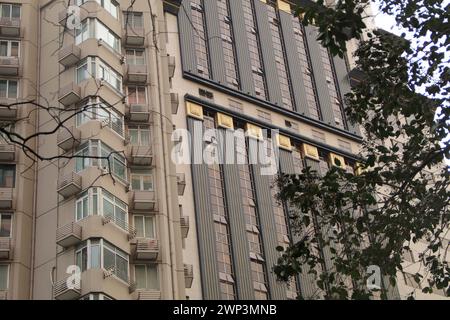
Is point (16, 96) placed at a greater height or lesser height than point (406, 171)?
greater

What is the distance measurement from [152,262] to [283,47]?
1061 inches

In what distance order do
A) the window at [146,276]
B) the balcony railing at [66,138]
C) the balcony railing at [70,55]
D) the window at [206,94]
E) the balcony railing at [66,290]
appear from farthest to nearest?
1. the window at [206,94]
2. the balcony railing at [70,55]
3. the balcony railing at [66,138]
4. the window at [146,276]
5. the balcony railing at [66,290]

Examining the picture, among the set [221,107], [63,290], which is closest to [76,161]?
[63,290]

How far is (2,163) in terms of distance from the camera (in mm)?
35031

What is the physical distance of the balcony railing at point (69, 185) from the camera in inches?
1288

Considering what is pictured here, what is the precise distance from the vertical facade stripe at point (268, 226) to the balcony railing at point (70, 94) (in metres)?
13.7

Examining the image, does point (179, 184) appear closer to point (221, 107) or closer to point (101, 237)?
point (101, 237)

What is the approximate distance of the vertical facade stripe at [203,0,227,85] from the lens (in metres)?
50.7

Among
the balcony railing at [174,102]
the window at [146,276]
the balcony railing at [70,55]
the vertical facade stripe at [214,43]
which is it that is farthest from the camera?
the vertical facade stripe at [214,43]

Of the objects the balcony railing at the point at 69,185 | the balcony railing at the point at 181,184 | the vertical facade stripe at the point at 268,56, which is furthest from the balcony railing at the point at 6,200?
the vertical facade stripe at the point at 268,56

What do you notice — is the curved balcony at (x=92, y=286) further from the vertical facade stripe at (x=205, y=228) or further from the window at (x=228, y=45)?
the window at (x=228, y=45)

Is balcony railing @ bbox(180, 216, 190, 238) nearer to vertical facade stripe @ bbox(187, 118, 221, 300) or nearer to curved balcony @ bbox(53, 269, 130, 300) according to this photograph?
vertical facade stripe @ bbox(187, 118, 221, 300)

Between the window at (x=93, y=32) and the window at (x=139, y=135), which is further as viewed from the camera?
the window at (x=93, y=32)
